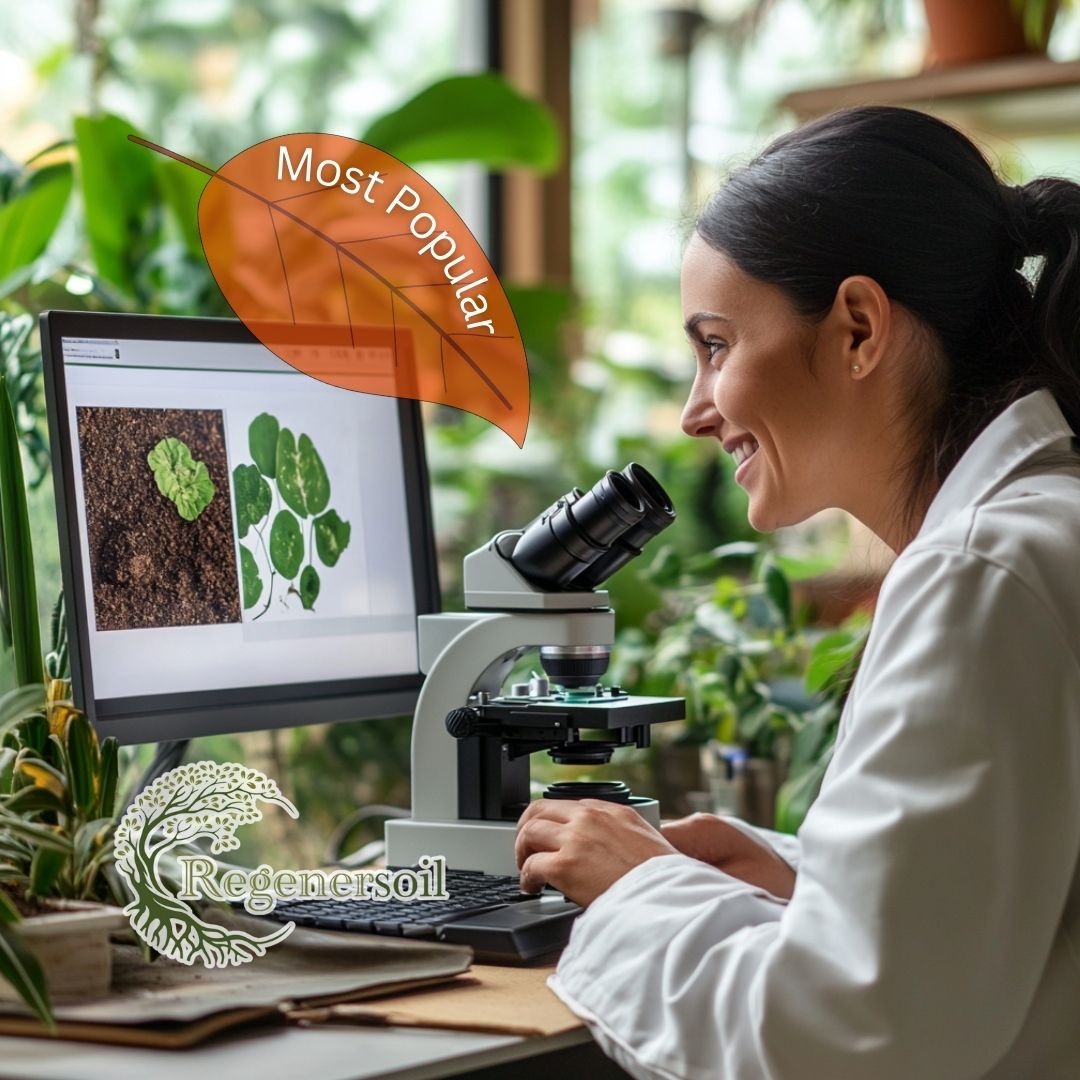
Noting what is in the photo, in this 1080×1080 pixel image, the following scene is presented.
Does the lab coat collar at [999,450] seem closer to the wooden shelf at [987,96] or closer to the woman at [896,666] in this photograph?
the woman at [896,666]

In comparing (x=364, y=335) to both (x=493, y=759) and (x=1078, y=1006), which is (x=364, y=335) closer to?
(x=493, y=759)

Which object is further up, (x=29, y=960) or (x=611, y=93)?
(x=611, y=93)

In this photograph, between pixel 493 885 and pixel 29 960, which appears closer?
pixel 29 960

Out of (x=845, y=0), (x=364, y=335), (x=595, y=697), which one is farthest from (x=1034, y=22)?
(x=595, y=697)

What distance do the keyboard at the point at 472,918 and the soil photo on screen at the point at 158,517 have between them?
29cm

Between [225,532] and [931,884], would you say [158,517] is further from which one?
[931,884]

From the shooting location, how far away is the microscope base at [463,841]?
1352mm

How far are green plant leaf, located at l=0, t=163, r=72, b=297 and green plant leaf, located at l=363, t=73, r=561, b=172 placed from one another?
19.2 inches

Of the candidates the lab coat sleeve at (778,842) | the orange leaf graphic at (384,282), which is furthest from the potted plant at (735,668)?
the orange leaf graphic at (384,282)

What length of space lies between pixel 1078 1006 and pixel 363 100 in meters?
2.49

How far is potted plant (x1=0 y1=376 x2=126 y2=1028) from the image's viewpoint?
3.28 ft

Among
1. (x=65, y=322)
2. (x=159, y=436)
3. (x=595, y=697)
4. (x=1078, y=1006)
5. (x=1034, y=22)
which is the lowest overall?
(x=1078, y=1006)

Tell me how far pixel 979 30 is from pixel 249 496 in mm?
1813

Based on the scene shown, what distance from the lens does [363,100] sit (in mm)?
3074
